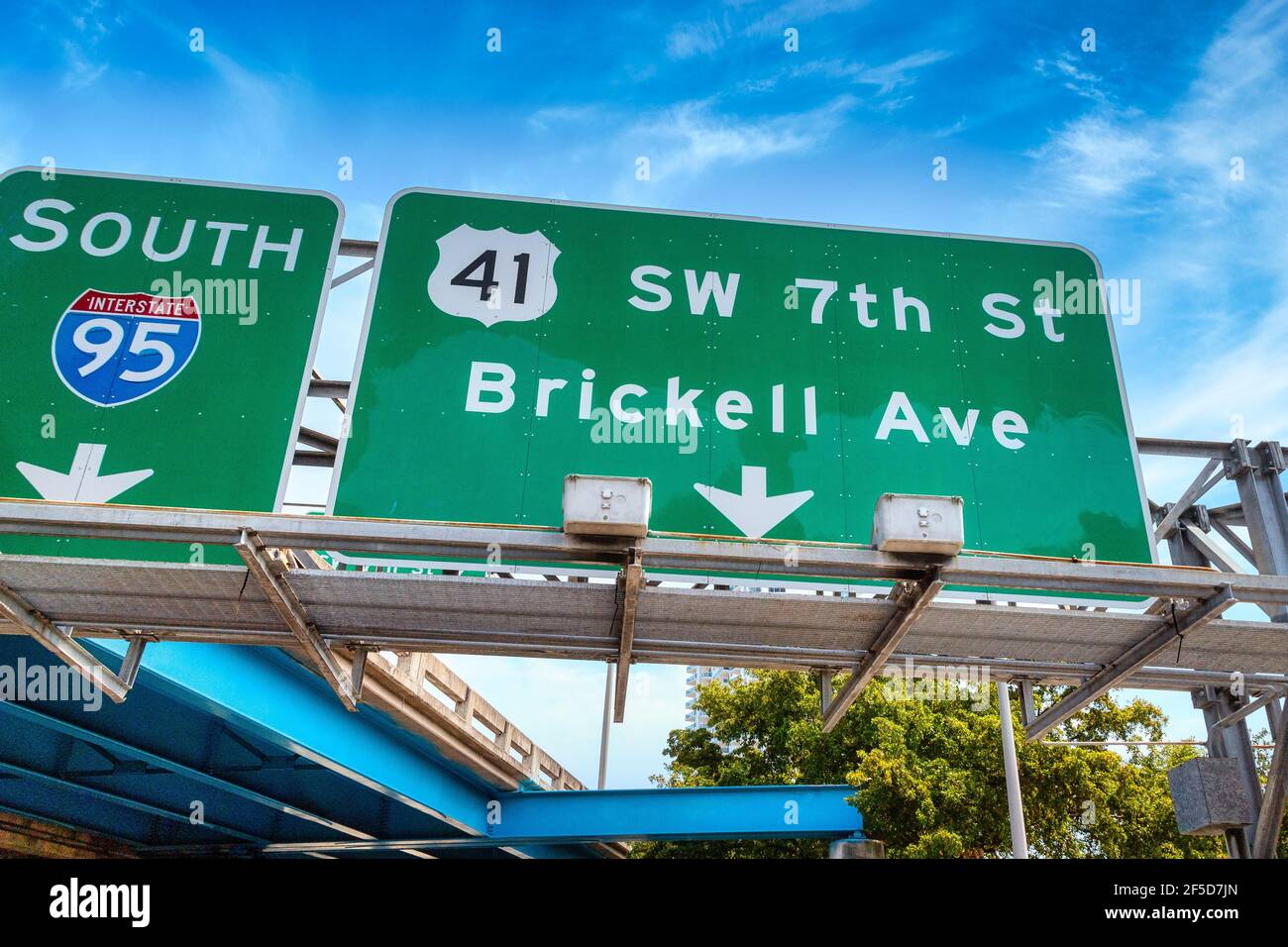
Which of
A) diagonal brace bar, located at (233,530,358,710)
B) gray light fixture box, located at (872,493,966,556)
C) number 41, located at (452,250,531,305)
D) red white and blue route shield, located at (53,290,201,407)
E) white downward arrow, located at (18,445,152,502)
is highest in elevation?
number 41, located at (452,250,531,305)

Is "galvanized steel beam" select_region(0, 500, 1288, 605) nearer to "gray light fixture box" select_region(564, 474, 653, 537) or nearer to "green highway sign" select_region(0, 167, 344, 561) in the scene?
"gray light fixture box" select_region(564, 474, 653, 537)

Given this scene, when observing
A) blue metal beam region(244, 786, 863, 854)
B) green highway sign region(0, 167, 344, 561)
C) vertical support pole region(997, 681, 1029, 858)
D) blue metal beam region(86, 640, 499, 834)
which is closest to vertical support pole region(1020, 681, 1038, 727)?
green highway sign region(0, 167, 344, 561)

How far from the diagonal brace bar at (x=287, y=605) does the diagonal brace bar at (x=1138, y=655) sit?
17.8 ft

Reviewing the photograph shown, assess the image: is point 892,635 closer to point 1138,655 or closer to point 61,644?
point 1138,655

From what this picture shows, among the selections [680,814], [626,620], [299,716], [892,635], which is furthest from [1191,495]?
[680,814]

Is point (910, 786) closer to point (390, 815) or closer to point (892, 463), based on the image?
point (390, 815)

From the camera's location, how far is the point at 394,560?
21.3 ft

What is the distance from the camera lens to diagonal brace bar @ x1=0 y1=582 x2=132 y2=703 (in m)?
6.74

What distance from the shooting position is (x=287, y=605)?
6.59 m

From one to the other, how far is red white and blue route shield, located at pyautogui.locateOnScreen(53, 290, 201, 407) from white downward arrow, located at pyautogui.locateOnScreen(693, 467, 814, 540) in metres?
3.76

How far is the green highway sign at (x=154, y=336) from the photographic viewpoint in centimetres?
680

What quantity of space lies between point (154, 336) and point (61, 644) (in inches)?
87.2
